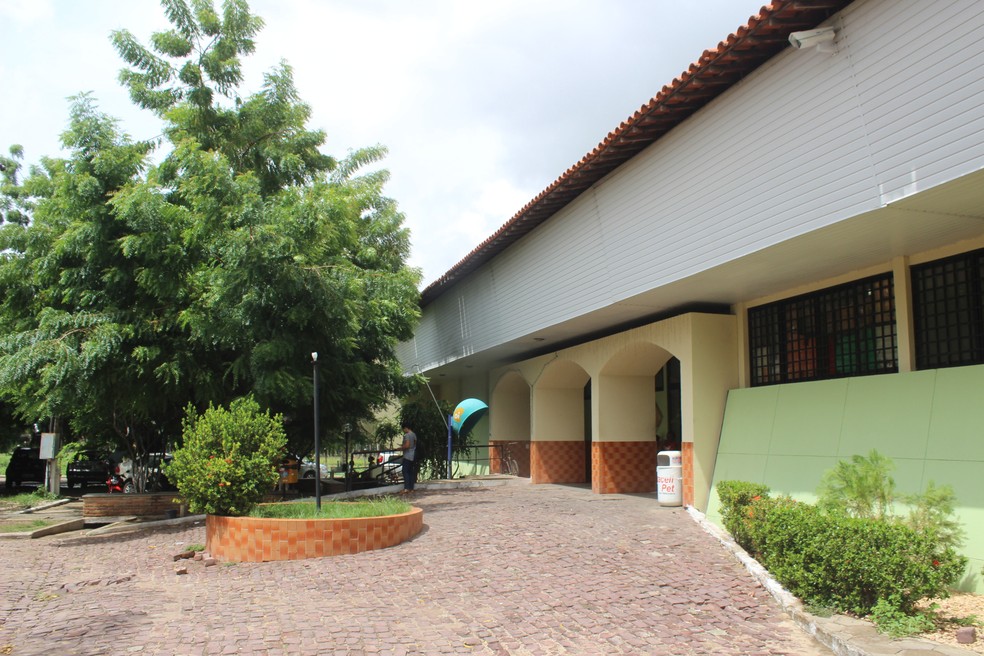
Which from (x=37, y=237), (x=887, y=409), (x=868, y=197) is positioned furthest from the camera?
(x=37, y=237)

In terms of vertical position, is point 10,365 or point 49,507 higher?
point 10,365

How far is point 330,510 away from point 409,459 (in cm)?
595

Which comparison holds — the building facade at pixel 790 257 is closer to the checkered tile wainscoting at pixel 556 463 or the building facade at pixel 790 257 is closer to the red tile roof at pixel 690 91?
the red tile roof at pixel 690 91

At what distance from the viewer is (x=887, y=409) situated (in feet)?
30.3

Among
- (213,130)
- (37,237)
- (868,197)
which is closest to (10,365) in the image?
(37,237)

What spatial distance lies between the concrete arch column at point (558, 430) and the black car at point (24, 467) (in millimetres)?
16736

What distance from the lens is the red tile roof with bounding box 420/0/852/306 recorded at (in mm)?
7594

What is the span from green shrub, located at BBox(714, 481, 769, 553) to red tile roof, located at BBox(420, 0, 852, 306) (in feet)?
16.0

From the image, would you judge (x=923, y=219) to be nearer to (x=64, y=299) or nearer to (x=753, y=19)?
(x=753, y=19)

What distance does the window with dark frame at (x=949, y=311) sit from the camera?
8523 mm

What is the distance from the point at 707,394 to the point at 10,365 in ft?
36.2

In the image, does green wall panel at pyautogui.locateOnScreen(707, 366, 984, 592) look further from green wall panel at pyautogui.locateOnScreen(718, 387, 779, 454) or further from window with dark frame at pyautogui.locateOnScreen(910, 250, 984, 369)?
window with dark frame at pyautogui.locateOnScreen(910, 250, 984, 369)

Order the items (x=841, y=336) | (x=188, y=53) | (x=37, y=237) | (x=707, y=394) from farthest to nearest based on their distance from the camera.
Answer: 1. (x=188, y=53)
2. (x=37, y=237)
3. (x=707, y=394)
4. (x=841, y=336)

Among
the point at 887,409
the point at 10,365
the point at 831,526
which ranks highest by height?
the point at 10,365
